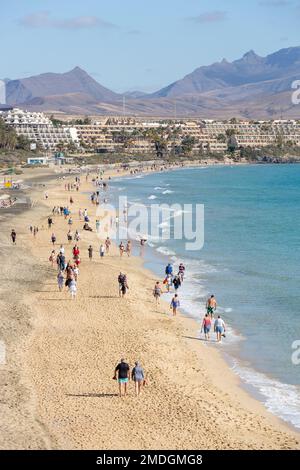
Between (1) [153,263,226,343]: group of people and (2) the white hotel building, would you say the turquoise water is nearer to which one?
(1) [153,263,226,343]: group of people

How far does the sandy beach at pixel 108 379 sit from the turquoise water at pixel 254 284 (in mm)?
764

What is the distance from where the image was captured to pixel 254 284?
2838cm

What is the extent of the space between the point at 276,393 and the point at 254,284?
11700mm

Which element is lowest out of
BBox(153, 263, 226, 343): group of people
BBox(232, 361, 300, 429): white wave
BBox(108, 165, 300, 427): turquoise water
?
BBox(232, 361, 300, 429): white wave

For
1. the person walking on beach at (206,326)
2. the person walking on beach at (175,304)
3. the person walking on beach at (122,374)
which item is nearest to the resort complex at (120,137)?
the person walking on beach at (175,304)

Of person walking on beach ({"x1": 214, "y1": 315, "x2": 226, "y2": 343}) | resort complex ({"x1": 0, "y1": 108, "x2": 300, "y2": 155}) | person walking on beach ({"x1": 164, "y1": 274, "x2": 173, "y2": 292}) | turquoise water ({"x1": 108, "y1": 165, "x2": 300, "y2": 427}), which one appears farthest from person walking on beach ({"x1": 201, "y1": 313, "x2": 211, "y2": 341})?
resort complex ({"x1": 0, "y1": 108, "x2": 300, "y2": 155})

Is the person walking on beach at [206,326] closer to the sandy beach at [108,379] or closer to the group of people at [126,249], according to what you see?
the sandy beach at [108,379]

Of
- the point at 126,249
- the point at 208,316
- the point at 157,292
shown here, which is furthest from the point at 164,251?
the point at 208,316

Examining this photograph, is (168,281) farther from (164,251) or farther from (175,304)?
(164,251)

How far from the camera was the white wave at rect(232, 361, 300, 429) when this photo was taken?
51.2 feet

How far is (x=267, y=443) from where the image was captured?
13734mm

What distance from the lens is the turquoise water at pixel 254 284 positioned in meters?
18.2

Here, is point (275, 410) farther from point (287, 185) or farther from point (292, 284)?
point (287, 185)

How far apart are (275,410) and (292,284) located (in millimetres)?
13042
